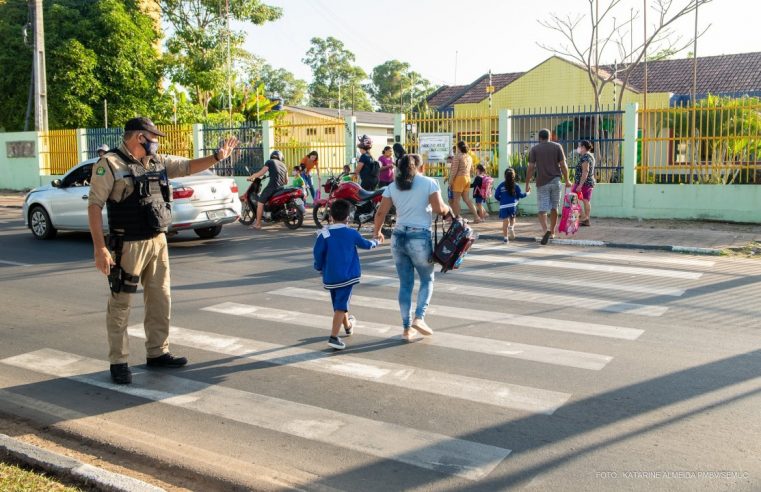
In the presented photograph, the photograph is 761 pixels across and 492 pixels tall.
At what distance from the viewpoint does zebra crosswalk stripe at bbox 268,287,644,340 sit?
23.9ft

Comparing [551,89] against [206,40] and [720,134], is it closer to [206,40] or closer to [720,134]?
[206,40]

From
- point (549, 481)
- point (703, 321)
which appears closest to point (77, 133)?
point (703, 321)

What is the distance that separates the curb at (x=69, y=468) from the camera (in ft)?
13.5

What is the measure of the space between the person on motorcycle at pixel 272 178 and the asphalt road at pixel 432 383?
215 inches

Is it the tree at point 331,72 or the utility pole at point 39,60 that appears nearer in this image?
the utility pole at point 39,60

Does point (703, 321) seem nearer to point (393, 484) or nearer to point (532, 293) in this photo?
point (532, 293)

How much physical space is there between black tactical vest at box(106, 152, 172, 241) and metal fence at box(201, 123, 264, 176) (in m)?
16.2

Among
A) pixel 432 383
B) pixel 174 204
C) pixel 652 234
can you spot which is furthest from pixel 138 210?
pixel 652 234

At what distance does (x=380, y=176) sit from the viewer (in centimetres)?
1506

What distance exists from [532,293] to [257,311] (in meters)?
3.25

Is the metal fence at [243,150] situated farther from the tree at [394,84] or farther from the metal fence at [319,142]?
the tree at [394,84]

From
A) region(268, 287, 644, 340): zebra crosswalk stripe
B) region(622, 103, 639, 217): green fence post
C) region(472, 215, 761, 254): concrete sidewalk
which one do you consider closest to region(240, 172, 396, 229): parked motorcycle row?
region(472, 215, 761, 254): concrete sidewalk

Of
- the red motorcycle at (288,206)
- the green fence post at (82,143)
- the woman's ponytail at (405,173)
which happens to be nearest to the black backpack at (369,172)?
the red motorcycle at (288,206)

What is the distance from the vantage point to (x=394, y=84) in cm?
8894
